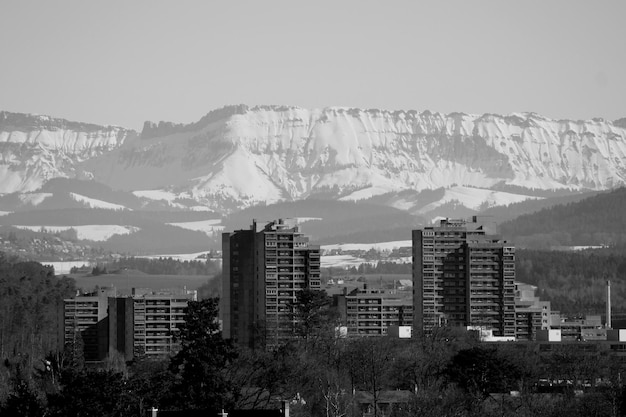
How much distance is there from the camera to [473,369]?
274 feet

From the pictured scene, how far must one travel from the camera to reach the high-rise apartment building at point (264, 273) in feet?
454

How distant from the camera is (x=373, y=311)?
14600 centimetres

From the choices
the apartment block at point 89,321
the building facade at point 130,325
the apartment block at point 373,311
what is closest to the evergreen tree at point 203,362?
the building facade at point 130,325

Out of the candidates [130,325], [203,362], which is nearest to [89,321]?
[130,325]

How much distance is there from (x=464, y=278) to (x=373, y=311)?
645cm

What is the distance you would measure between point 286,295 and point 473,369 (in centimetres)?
5630

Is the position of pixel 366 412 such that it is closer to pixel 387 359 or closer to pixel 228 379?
pixel 228 379

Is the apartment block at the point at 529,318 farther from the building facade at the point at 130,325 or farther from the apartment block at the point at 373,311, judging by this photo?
the building facade at the point at 130,325

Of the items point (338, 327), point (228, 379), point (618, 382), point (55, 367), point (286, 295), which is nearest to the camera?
point (228, 379)

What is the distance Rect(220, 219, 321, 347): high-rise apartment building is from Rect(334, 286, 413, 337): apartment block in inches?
149

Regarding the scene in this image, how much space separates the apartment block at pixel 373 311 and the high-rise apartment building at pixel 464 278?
1734 millimetres

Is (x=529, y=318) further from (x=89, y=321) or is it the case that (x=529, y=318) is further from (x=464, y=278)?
(x=89, y=321)

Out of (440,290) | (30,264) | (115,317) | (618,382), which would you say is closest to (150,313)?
(115,317)

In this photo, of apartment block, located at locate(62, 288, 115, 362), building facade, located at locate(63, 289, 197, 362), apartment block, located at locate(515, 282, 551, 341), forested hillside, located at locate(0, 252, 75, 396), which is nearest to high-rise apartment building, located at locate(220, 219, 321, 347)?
building facade, located at locate(63, 289, 197, 362)
